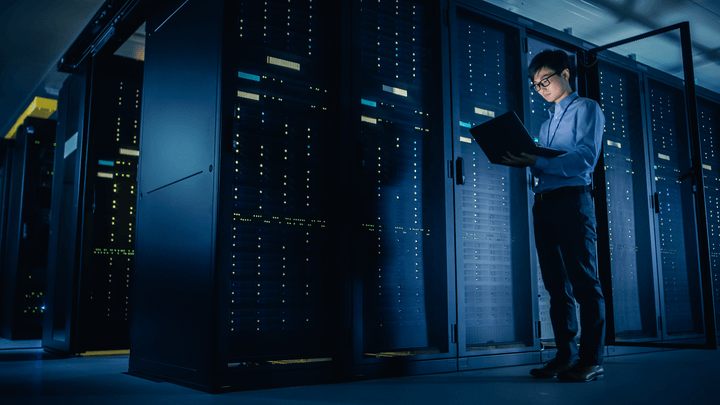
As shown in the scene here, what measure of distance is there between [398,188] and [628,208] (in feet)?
7.25

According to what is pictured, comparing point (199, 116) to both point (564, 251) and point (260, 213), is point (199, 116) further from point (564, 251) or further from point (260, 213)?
point (564, 251)

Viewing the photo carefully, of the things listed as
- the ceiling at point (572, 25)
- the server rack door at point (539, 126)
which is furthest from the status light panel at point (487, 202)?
the ceiling at point (572, 25)

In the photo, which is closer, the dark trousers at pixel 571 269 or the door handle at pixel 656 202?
the dark trousers at pixel 571 269

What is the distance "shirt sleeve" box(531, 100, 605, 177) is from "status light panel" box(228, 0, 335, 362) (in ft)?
→ 3.43

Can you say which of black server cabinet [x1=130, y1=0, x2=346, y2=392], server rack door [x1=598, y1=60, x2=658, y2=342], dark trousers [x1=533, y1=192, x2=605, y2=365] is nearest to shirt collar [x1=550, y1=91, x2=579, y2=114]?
dark trousers [x1=533, y1=192, x2=605, y2=365]

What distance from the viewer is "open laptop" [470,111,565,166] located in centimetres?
218

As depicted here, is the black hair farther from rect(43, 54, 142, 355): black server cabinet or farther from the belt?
rect(43, 54, 142, 355): black server cabinet

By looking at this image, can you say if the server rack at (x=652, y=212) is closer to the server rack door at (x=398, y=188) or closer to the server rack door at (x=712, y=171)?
the server rack door at (x=712, y=171)

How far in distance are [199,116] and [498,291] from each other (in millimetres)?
1908

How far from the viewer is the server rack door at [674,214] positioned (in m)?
4.21

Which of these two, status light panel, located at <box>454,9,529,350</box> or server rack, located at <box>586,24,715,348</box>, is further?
server rack, located at <box>586,24,715,348</box>

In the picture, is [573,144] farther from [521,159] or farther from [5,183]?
[5,183]

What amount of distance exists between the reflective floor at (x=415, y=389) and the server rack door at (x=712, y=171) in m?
2.55

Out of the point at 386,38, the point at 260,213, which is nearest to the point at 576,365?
the point at 260,213
